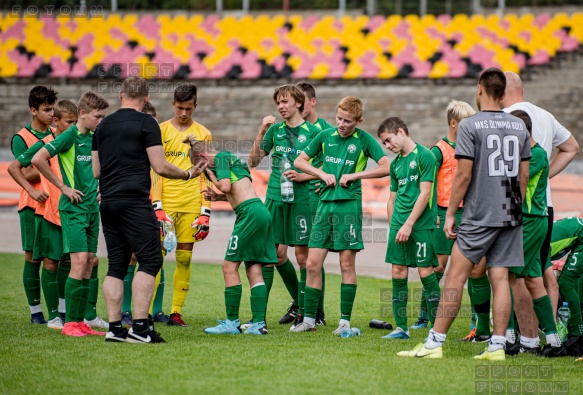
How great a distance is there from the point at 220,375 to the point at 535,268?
107 inches

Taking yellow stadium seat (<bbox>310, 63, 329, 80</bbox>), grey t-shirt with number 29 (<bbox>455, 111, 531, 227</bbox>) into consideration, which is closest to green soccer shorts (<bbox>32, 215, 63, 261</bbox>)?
grey t-shirt with number 29 (<bbox>455, 111, 531, 227</bbox>)

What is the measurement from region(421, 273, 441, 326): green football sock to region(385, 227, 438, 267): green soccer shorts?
14 cm

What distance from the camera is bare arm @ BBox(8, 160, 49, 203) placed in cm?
854

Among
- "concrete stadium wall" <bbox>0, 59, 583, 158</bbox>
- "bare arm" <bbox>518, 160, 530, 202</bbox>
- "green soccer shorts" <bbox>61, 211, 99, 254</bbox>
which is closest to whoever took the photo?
"bare arm" <bbox>518, 160, 530, 202</bbox>

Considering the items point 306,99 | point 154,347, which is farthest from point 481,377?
point 306,99

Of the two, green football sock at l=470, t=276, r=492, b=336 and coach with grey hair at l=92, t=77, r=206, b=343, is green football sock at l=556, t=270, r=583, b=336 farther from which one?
coach with grey hair at l=92, t=77, r=206, b=343

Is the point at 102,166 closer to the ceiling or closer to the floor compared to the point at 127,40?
closer to the floor

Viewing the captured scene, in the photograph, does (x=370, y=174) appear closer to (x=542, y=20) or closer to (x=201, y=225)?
(x=201, y=225)

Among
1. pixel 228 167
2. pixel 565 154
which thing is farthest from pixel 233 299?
pixel 565 154

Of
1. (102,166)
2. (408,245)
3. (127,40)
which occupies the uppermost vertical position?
Answer: (127,40)

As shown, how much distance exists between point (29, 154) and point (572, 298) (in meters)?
5.32

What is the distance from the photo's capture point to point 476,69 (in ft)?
80.3

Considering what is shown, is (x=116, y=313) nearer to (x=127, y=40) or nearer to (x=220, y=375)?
(x=220, y=375)

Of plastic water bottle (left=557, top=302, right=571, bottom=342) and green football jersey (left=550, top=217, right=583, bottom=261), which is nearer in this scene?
green football jersey (left=550, top=217, right=583, bottom=261)
